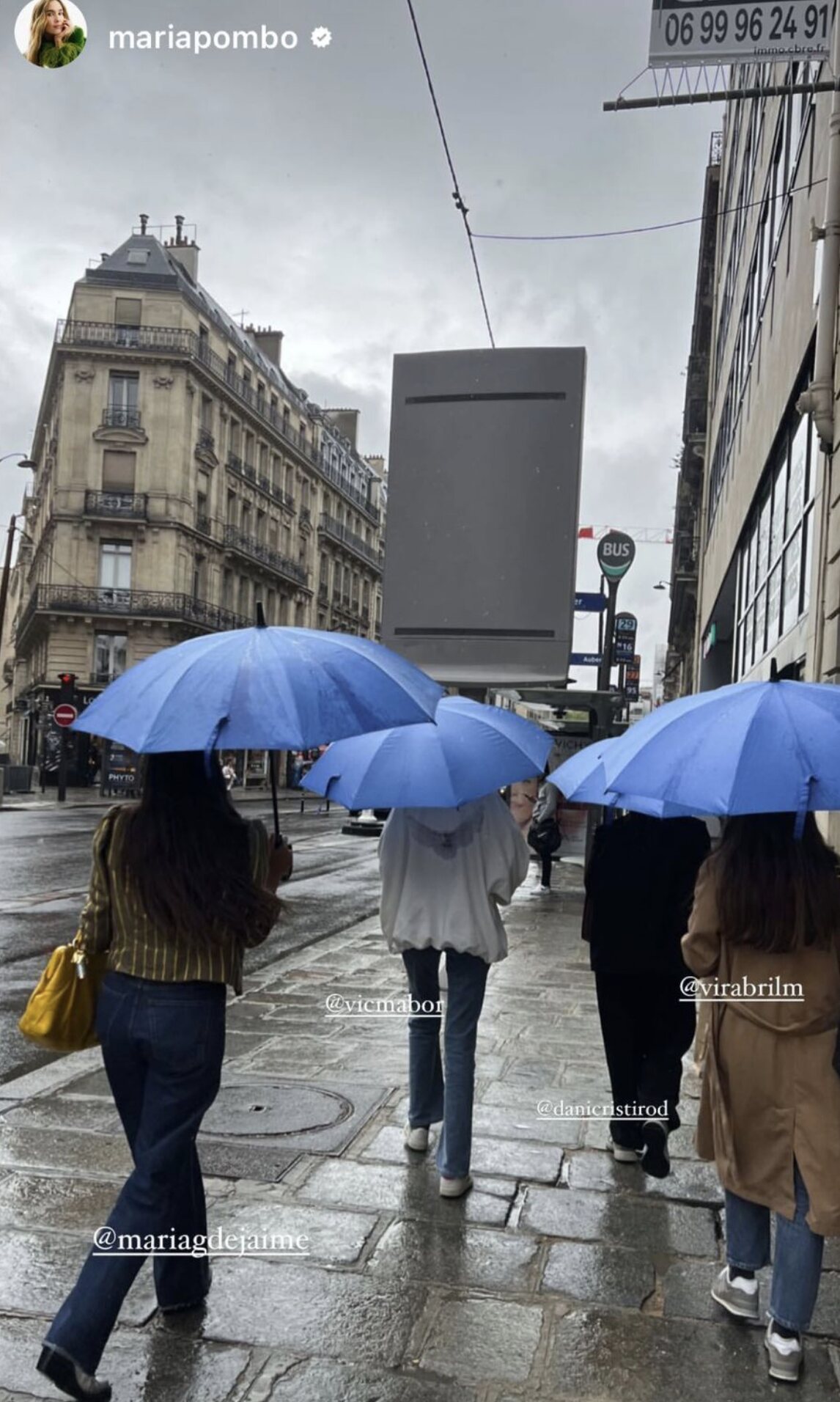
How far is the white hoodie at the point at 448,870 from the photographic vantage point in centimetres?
450

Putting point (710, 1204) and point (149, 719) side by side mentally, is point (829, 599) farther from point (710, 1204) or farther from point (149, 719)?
point (149, 719)

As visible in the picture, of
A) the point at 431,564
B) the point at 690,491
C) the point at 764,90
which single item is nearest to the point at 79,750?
the point at 690,491

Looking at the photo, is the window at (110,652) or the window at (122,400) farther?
the window at (122,400)

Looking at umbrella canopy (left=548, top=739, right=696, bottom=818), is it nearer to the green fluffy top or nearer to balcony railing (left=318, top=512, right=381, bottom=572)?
the green fluffy top

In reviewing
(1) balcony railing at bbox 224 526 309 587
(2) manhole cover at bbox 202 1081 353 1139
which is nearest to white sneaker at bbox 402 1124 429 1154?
(2) manhole cover at bbox 202 1081 353 1139

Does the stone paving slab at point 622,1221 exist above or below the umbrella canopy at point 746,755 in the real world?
below

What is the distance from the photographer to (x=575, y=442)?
844 cm

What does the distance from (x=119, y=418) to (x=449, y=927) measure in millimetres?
46776

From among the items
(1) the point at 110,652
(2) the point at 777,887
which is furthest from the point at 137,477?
(2) the point at 777,887

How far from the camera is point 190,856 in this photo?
300 centimetres

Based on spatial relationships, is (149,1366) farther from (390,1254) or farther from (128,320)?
(128,320)

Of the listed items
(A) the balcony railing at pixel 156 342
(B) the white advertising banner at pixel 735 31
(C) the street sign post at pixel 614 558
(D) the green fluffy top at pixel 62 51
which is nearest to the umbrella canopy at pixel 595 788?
(B) the white advertising banner at pixel 735 31

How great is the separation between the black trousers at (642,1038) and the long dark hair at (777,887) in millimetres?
1482

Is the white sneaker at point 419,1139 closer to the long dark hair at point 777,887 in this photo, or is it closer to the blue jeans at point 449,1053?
the blue jeans at point 449,1053
